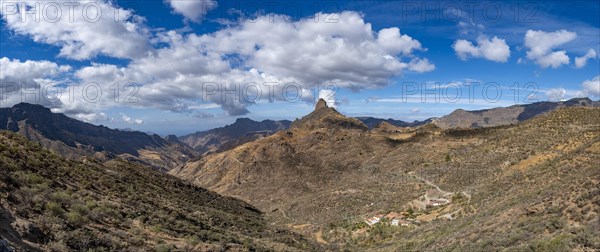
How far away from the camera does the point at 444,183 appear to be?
206 feet

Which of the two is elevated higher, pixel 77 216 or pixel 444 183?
pixel 77 216

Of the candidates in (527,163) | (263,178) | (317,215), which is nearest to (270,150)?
(263,178)

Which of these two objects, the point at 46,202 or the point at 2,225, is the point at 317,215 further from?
the point at 2,225

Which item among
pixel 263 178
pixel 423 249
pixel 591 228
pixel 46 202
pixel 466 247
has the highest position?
pixel 46 202

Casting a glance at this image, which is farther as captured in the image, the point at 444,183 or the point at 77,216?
the point at 444,183

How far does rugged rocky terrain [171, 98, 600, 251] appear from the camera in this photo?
1029 inches

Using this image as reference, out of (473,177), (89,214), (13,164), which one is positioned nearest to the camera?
(89,214)

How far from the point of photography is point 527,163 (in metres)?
53.4

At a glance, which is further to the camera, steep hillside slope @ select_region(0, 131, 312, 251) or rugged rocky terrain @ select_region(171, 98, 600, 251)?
rugged rocky terrain @ select_region(171, 98, 600, 251)

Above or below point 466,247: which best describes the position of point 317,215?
below

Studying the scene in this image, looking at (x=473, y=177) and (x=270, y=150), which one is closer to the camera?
(x=473, y=177)

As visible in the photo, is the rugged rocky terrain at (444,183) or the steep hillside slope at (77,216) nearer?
the steep hillside slope at (77,216)

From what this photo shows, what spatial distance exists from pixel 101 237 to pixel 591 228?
25.3 metres

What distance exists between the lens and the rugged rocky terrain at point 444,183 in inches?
1029
